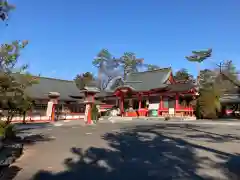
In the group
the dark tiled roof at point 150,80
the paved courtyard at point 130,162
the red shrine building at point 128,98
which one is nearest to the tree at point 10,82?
the paved courtyard at point 130,162

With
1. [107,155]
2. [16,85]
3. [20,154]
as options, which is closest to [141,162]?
[107,155]

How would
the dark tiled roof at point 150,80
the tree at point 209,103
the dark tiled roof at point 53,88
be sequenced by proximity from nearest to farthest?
the tree at point 209,103
the dark tiled roof at point 53,88
the dark tiled roof at point 150,80

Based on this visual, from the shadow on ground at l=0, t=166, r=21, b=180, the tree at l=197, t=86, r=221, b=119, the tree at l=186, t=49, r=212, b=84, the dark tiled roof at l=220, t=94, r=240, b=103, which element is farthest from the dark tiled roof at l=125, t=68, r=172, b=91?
the shadow on ground at l=0, t=166, r=21, b=180

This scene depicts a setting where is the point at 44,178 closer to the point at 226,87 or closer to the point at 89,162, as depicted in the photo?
the point at 89,162

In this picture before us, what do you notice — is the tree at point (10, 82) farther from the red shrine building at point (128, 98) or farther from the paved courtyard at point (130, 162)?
the red shrine building at point (128, 98)

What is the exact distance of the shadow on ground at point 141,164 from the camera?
5965 mm

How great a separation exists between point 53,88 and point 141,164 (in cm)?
3352

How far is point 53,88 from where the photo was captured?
38719 millimetres

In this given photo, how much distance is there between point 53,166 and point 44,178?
113cm

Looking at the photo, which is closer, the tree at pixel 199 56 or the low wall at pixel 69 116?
the low wall at pixel 69 116

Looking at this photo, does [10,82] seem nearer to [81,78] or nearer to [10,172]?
[10,172]

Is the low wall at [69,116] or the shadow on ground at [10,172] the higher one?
the low wall at [69,116]

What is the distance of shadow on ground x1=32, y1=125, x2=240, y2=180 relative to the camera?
5965mm

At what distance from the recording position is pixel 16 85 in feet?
38.0
